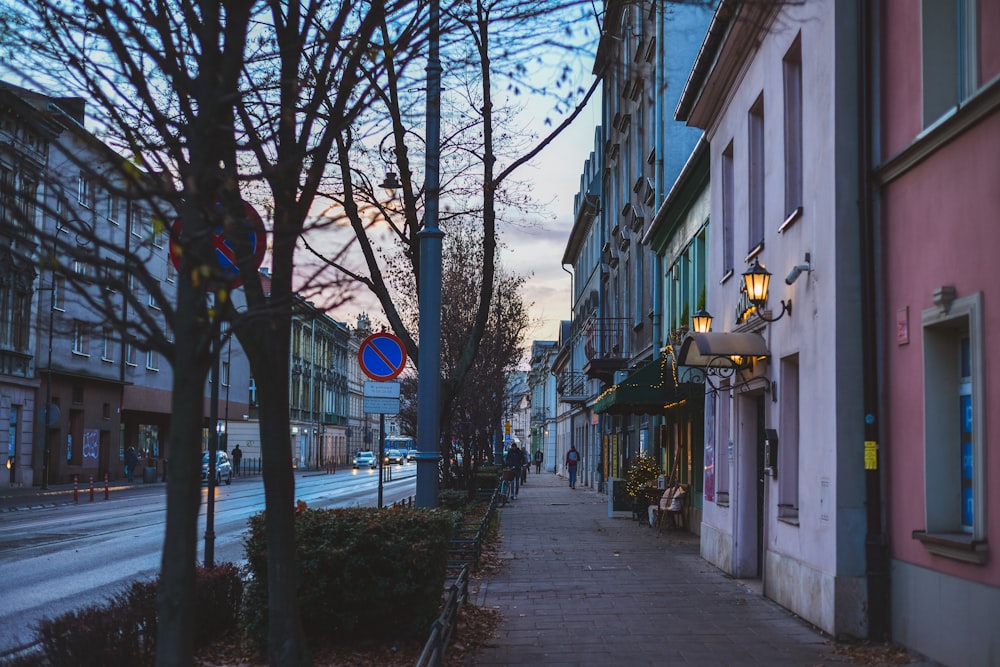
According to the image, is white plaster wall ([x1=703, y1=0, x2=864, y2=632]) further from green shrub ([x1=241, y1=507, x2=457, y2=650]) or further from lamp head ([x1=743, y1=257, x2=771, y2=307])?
green shrub ([x1=241, y1=507, x2=457, y2=650])

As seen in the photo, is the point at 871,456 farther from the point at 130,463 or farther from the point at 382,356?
the point at 130,463

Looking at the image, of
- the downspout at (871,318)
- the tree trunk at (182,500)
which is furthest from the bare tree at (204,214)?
the downspout at (871,318)

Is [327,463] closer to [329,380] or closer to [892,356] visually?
[329,380]

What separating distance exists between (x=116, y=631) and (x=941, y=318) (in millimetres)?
5854

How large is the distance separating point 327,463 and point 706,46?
77764 mm

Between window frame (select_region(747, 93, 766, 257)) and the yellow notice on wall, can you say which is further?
window frame (select_region(747, 93, 766, 257))

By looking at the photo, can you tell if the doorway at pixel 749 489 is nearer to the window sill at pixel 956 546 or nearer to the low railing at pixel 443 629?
the low railing at pixel 443 629

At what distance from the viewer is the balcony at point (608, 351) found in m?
30.1

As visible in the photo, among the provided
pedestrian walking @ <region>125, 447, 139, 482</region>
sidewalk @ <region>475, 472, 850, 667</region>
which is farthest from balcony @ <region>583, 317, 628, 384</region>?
pedestrian walking @ <region>125, 447, 139, 482</region>

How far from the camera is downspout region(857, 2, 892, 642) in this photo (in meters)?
9.12

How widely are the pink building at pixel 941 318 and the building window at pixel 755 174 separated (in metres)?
4.21

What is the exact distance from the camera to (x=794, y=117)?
11852 mm

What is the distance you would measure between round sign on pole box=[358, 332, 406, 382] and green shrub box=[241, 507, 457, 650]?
17.0 feet

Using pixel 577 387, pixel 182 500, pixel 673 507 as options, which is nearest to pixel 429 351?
pixel 182 500
